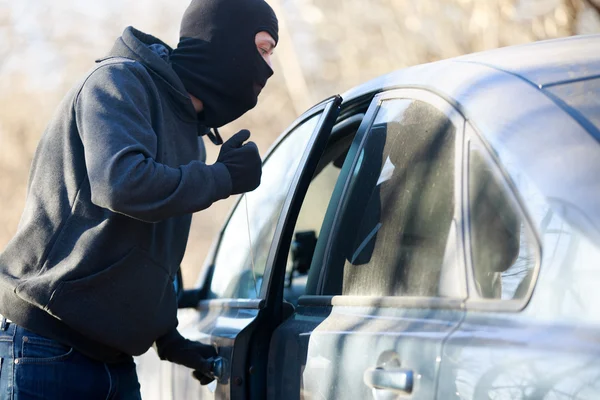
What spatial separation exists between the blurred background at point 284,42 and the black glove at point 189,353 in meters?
4.82

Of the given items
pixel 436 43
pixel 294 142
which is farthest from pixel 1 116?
pixel 294 142

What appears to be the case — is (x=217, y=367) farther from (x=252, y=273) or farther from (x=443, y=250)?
(x=443, y=250)

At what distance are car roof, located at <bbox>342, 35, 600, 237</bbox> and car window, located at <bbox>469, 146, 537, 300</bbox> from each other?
0.07 meters

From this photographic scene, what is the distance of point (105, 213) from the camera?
2594 millimetres

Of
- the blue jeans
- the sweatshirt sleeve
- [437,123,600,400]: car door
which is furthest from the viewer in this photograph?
the blue jeans

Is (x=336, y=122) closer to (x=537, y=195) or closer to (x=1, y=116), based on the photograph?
(x=537, y=195)

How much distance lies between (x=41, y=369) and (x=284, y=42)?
1288 centimetres

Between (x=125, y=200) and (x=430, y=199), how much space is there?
2.46 ft

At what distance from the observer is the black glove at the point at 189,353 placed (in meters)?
2.99

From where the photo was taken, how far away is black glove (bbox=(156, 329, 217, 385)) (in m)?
2.99

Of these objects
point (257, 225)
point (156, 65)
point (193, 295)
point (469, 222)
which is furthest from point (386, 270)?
point (193, 295)

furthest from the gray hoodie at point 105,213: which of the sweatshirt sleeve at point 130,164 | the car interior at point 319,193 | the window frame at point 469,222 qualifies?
the window frame at point 469,222

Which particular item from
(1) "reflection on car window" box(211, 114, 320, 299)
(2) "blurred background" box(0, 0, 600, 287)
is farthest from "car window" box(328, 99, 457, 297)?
(2) "blurred background" box(0, 0, 600, 287)

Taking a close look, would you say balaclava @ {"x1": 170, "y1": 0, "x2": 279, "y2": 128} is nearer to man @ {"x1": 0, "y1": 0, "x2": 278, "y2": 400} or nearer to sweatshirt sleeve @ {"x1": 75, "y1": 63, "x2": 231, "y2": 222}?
man @ {"x1": 0, "y1": 0, "x2": 278, "y2": 400}
